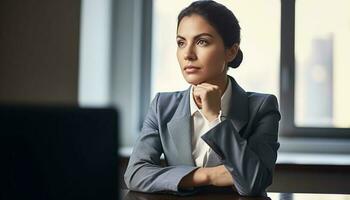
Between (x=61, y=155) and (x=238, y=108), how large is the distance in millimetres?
737

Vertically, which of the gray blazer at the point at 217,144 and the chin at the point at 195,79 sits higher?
the chin at the point at 195,79

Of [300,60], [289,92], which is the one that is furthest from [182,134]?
[300,60]

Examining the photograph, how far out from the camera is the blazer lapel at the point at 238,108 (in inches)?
42.9

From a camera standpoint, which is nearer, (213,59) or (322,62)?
(213,59)

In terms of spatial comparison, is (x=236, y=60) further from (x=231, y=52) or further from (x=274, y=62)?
(x=274, y=62)

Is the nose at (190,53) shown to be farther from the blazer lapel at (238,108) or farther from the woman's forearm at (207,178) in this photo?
the woman's forearm at (207,178)

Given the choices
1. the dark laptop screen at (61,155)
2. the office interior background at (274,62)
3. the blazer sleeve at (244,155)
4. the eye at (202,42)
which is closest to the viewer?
the dark laptop screen at (61,155)

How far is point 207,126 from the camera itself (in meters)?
1.09

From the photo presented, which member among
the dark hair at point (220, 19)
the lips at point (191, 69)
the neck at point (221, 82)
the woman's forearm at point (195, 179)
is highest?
the dark hair at point (220, 19)

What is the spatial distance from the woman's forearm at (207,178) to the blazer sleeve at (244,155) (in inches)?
0.9

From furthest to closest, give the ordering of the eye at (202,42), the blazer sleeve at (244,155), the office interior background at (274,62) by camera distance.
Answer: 1. the office interior background at (274,62)
2. the eye at (202,42)
3. the blazer sleeve at (244,155)

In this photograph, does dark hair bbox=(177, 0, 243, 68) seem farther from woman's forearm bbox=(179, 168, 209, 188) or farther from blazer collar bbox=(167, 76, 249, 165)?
woman's forearm bbox=(179, 168, 209, 188)

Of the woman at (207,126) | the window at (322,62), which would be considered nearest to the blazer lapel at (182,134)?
the woman at (207,126)

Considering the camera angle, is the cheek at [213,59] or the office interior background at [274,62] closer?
the cheek at [213,59]
